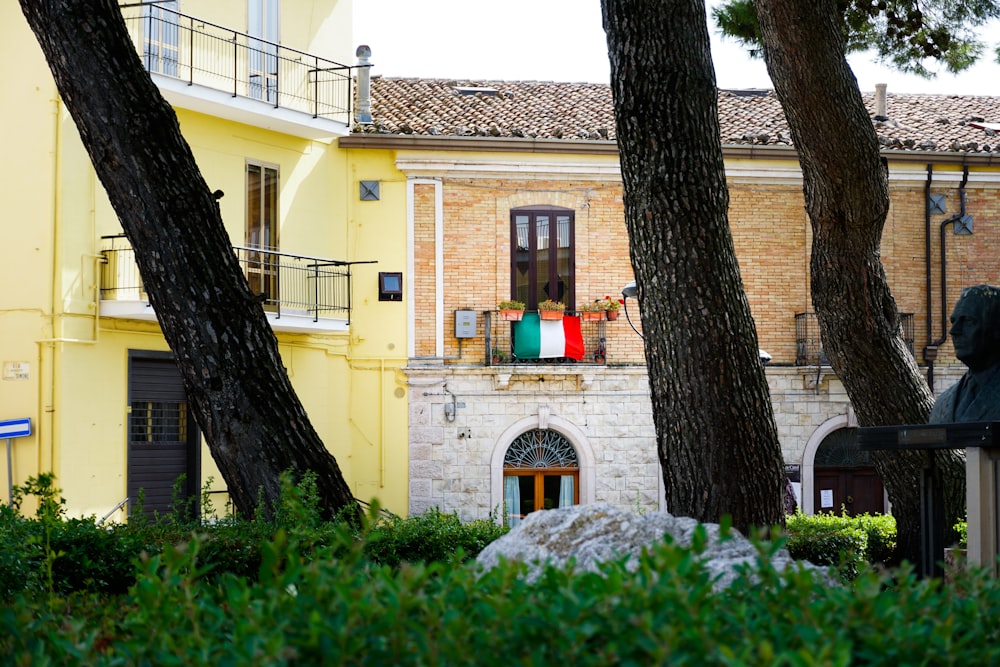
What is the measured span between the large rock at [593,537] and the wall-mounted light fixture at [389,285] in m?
16.8

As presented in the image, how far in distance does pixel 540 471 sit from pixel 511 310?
2.69 metres

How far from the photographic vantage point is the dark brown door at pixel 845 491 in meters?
21.9

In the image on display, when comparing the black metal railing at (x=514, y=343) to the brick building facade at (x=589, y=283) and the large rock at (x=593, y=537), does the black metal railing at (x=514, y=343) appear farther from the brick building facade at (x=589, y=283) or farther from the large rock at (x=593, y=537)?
the large rock at (x=593, y=537)

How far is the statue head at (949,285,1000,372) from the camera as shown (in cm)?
654

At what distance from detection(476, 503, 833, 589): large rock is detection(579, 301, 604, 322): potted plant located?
675 inches

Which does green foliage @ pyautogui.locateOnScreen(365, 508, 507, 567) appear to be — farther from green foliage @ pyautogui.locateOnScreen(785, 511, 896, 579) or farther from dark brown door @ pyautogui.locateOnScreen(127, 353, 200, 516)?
dark brown door @ pyautogui.locateOnScreen(127, 353, 200, 516)

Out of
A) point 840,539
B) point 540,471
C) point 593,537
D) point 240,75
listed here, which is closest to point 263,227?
point 240,75

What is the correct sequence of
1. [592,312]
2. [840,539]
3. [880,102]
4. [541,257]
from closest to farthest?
[840,539] < [592,312] < [541,257] < [880,102]

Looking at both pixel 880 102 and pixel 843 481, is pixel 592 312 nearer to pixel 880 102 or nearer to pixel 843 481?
pixel 843 481

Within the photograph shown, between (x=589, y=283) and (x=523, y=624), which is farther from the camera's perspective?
(x=589, y=283)

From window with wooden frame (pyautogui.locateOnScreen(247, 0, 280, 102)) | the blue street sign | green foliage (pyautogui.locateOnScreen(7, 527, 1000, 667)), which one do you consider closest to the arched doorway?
window with wooden frame (pyautogui.locateOnScreen(247, 0, 280, 102))

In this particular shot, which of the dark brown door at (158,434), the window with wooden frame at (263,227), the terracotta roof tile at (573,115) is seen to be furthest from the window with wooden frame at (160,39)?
the dark brown door at (158,434)

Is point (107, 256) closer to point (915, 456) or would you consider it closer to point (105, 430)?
point (105, 430)

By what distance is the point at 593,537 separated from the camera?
4.25 meters
